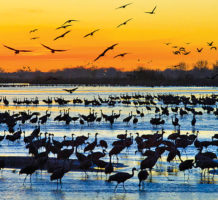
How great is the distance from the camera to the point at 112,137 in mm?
22031

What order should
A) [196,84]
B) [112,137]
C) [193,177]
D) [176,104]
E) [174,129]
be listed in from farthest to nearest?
[196,84] → [176,104] → [174,129] → [112,137] → [193,177]

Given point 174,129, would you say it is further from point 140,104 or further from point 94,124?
point 140,104

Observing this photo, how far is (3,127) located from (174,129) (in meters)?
9.28

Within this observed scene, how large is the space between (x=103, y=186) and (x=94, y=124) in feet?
56.0

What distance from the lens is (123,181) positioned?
38.0 feet

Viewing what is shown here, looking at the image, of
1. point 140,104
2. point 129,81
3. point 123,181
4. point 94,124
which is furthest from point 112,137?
point 129,81

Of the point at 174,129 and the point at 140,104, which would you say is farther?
the point at 140,104

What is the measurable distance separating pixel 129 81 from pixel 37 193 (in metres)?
152

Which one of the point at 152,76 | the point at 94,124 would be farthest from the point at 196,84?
the point at 94,124

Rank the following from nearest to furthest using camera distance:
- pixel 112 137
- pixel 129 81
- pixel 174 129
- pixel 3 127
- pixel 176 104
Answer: pixel 112 137 < pixel 174 129 < pixel 3 127 < pixel 176 104 < pixel 129 81

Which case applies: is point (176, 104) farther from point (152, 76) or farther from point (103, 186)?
point (152, 76)

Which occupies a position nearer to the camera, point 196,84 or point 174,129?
point 174,129

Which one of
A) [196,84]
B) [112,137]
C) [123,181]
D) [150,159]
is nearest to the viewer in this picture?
[123,181]

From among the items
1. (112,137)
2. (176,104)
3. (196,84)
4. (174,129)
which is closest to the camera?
(112,137)
